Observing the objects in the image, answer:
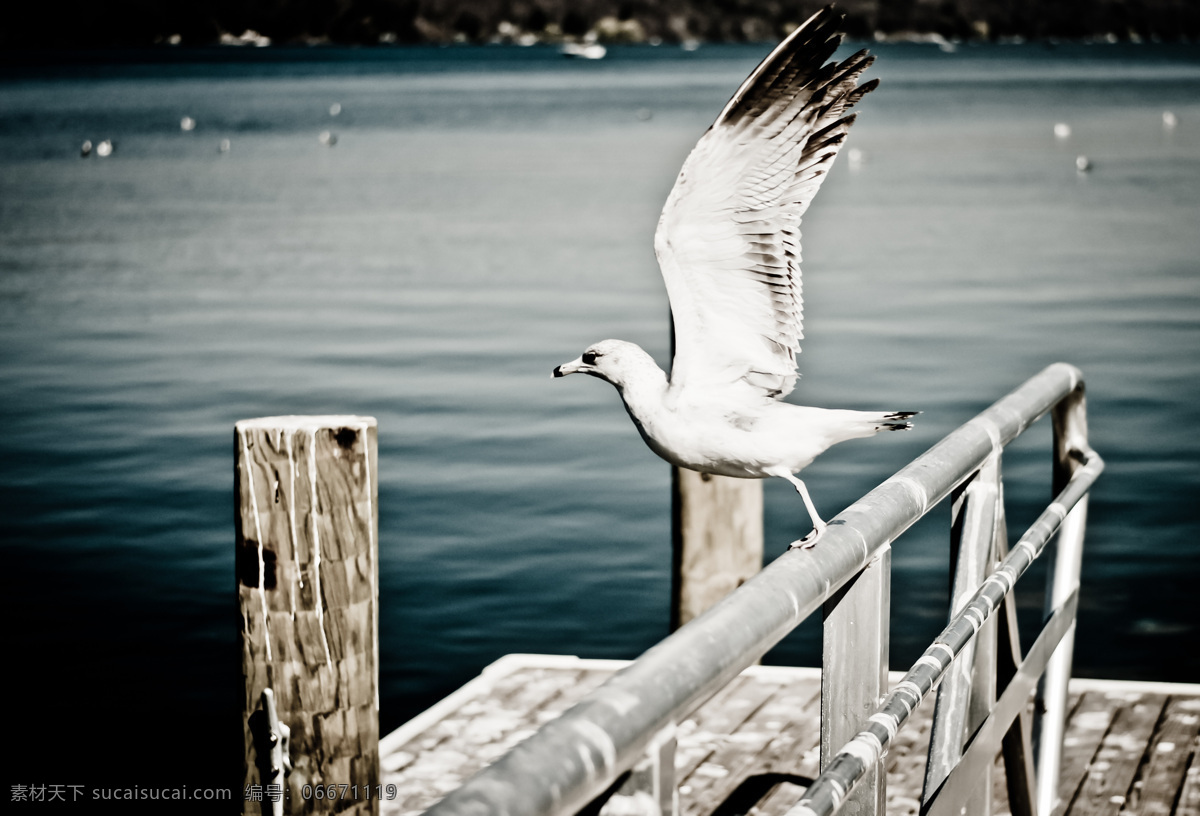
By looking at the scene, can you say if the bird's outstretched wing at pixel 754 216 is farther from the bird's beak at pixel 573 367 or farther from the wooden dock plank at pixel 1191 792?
the wooden dock plank at pixel 1191 792

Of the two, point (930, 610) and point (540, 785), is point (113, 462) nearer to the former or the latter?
point (930, 610)

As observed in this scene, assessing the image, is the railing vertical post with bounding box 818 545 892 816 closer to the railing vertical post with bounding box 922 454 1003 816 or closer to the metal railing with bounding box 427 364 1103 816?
the metal railing with bounding box 427 364 1103 816

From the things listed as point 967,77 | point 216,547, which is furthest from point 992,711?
point 967,77

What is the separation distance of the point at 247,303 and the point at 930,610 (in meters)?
12.6

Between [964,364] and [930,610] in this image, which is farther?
[964,364]

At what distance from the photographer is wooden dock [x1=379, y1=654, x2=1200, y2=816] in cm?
442

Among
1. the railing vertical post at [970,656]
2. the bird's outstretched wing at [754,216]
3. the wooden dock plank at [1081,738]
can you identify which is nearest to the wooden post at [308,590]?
the bird's outstretched wing at [754,216]

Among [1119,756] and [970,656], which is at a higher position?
[970,656]

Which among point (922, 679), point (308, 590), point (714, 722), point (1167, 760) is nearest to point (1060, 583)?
point (1167, 760)

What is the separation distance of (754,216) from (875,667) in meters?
1.04

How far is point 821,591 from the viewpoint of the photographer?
1.98m

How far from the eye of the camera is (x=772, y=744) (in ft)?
16.0

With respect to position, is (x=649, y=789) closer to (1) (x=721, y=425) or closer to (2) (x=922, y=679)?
(2) (x=922, y=679)

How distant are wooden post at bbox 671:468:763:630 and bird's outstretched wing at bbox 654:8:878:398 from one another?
2685 millimetres
